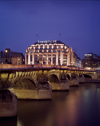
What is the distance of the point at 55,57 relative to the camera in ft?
468

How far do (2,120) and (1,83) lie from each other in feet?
15.3

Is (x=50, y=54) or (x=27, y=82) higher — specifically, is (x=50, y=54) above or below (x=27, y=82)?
above

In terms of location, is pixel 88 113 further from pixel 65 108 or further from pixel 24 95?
pixel 24 95

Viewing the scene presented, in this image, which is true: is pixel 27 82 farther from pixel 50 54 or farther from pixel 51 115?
pixel 50 54

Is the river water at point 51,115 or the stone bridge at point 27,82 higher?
the stone bridge at point 27,82

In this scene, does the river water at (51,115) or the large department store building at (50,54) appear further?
the large department store building at (50,54)

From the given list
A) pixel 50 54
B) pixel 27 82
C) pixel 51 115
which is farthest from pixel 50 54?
pixel 51 115

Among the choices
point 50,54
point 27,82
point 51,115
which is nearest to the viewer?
point 51,115

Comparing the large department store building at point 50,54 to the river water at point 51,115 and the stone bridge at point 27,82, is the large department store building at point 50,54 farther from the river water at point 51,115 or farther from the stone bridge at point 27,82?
the river water at point 51,115

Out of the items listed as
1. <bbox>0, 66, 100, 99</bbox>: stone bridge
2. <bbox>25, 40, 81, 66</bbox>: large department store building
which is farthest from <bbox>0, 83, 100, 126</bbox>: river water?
<bbox>25, 40, 81, 66</bbox>: large department store building

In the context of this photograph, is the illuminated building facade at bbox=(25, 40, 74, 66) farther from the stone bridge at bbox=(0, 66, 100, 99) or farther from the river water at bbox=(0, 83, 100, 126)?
the river water at bbox=(0, 83, 100, 126)

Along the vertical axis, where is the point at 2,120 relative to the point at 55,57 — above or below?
below

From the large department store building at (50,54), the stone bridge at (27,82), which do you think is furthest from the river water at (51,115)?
the large department store building at (50,54)

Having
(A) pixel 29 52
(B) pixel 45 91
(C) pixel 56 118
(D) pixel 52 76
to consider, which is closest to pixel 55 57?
(A) pixel 29 52
